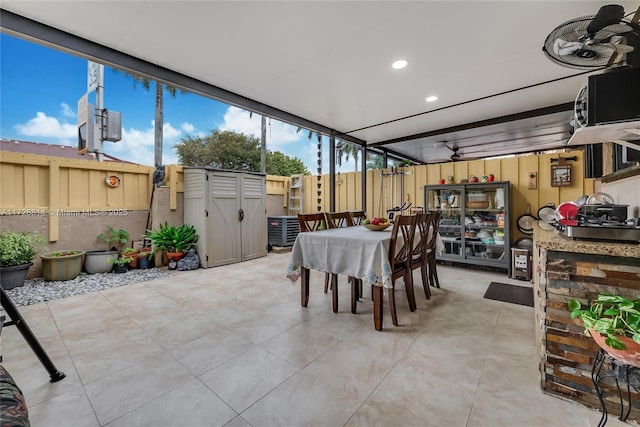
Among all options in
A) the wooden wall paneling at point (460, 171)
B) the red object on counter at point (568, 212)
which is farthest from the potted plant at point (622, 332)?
the wooden wall paneling at point (460, 171)

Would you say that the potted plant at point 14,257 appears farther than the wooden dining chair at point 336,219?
No

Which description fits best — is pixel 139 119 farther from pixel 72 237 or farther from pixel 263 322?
pixel 263 322

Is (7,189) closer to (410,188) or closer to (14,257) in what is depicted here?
(14,257)

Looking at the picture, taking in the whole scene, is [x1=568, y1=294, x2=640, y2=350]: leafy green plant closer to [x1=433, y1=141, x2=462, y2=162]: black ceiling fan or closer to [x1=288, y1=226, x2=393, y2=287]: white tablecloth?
[x1=288, y1=226, x2=393, y2=287]: white tablecloth

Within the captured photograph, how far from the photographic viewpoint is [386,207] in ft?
19.6

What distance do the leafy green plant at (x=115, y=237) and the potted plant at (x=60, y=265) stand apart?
0.52 m

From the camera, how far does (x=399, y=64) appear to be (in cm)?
286

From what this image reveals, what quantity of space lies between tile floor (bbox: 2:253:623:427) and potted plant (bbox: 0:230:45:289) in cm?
93

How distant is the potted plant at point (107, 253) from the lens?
395 cm

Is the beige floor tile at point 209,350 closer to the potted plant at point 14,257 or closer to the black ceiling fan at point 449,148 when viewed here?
the potted plant at point 14,257

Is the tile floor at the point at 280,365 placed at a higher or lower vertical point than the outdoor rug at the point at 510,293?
lower

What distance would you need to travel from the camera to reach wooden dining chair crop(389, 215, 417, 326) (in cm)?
229

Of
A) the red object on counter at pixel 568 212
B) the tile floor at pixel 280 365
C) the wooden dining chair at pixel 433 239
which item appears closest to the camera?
the tile floor at pixel 280 365

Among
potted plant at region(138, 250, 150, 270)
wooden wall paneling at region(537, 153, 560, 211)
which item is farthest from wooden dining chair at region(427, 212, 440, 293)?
potted plant at region(138, 250, 150, 270)
